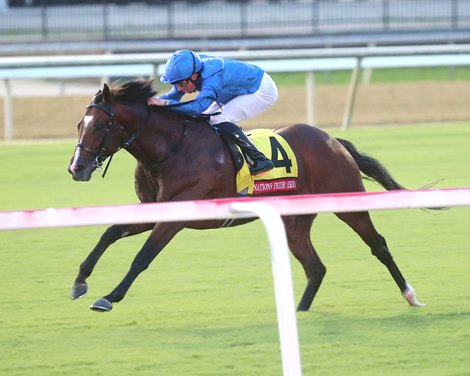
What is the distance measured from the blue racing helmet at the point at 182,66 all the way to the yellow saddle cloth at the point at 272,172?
0.60 m

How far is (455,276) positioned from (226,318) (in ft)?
6.02

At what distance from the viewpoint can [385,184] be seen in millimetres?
7488

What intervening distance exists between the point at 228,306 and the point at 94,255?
827 millimetres

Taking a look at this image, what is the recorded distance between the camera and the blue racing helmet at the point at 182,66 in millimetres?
6855

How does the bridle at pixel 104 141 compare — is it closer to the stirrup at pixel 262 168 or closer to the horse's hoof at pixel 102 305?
the stirrup at pixel 262 168

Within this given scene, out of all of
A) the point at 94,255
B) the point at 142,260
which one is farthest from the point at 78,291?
the point at 142,260

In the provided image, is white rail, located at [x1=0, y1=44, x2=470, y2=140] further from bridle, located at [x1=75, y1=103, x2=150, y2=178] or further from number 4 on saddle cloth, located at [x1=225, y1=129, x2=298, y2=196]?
bridle, located at [x1=75, y1=103, x2=150, y2=178]

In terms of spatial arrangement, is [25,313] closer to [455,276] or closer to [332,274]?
[332,274]

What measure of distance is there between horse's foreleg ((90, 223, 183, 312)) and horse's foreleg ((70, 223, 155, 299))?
0.37 meters

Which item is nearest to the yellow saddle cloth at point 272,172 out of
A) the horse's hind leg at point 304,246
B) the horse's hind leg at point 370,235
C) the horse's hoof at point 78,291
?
the horse's hind leg at point 304,246

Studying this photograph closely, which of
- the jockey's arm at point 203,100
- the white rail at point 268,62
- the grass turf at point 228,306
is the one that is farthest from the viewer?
the white rail at point 268,62

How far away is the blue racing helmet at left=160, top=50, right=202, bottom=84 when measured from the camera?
6855mm

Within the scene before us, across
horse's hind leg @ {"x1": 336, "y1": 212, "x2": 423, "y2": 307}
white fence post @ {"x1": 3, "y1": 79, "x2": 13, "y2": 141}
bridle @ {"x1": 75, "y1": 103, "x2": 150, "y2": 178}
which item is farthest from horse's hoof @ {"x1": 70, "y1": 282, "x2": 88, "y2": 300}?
white fence post @ {"x1": 3, "y1": 79, "x2": 13, "y2": 141}

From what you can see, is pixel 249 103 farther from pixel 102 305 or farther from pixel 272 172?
pixel 102 305
